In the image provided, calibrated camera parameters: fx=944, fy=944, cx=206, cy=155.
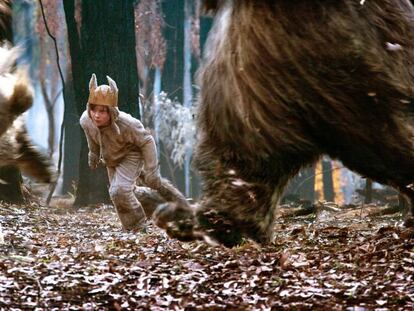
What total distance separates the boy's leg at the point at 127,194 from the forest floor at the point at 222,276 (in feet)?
9.18

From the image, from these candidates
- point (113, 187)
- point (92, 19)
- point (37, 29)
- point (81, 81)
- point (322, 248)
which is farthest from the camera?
point (37, 29)

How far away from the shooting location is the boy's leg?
890 centimetres

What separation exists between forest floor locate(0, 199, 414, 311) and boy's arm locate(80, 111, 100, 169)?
9.93ft

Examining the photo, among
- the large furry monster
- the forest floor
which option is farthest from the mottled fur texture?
the large furry monster

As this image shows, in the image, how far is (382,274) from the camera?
13.5 feet

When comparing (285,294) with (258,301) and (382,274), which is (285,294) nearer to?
(258,301)

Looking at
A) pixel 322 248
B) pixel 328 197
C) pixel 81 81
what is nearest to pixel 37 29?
pixel 328 197

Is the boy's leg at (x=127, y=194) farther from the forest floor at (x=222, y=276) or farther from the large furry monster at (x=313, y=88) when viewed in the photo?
the large furry monster at (x=313, y=88)

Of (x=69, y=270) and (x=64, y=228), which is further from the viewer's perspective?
(x=64, y=228)

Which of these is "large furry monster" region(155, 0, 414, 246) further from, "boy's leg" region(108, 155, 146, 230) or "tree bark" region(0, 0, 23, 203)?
"tree bark" region(0, 0, 23, 203)

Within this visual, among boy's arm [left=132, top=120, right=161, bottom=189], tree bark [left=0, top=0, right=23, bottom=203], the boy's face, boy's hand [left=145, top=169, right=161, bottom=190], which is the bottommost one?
tree bark [left=0, top=0, right=23, bottom=203]

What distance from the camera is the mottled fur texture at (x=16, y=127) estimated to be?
5.64 meters

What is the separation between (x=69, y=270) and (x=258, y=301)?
1.10 metres

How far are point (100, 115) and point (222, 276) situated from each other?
15.3 feet
